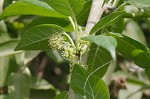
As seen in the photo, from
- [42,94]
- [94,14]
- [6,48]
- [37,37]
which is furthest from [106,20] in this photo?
[42,94]

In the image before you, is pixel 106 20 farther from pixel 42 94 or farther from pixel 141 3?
pixel 42 94

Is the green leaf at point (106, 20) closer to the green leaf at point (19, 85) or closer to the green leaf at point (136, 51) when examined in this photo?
the green leaf at point (136, 51)

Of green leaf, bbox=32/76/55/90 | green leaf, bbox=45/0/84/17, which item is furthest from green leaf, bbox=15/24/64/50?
green leaf, bbox=32/76/55/90

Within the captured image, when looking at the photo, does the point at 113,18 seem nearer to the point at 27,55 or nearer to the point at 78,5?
the point at 78,5

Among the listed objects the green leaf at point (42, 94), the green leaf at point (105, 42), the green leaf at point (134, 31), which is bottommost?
the green leaf at point (42, 94)

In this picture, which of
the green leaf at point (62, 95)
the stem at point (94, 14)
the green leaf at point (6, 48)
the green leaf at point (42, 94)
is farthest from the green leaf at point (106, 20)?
the green leaf at point (42, 94)

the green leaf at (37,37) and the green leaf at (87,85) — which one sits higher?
the green leaf at (37,37)
